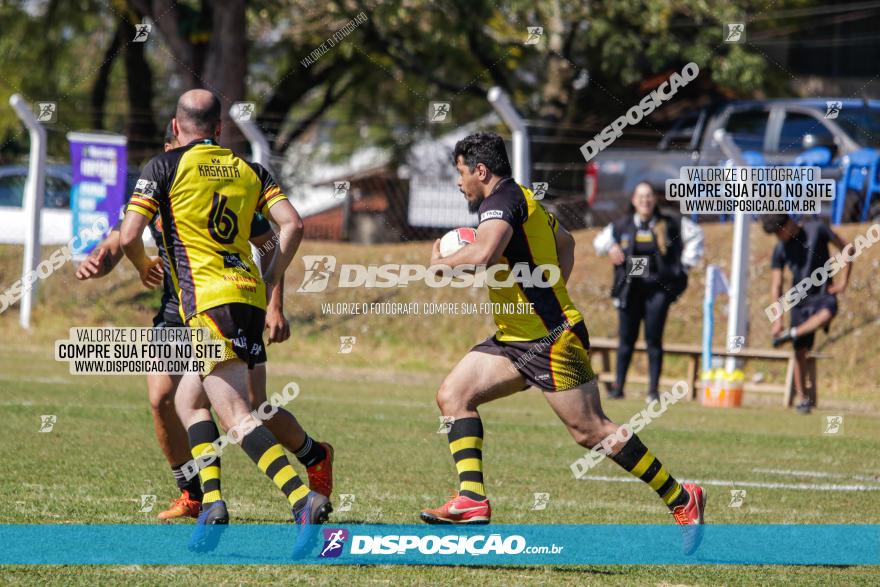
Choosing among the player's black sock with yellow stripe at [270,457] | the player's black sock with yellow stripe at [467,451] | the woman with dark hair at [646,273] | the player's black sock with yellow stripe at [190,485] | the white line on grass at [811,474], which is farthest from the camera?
the woman with dark hair at [646,273]

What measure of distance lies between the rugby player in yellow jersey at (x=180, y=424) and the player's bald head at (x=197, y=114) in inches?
16.9

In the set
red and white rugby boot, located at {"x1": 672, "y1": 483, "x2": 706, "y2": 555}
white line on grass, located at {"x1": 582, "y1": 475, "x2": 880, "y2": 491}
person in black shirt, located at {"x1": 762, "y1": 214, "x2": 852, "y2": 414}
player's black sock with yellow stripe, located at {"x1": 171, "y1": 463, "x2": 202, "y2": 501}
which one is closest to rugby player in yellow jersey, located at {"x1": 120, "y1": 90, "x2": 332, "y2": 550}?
player's black sock with yellow stripe, located at {"x1": 171, "y1": 463, "x2": 202, "y2": 501}

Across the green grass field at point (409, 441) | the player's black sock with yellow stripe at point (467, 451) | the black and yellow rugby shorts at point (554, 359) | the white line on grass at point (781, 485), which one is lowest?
the white line on grass at point (781, 485)

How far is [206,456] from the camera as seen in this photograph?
620cm

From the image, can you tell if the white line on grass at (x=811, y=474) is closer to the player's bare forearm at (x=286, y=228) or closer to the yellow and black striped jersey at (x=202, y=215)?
the player's bare forearm at (x=286, y=228)

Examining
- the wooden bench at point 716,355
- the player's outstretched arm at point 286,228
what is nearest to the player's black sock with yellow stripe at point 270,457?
the player's outstretched arm at point 286,228

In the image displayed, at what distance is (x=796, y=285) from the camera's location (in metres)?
14.0

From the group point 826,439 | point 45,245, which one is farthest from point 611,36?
point 826,439

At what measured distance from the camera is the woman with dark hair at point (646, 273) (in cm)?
1408

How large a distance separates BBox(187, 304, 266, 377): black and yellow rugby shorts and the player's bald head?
83 centimetres

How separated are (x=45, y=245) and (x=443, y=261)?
1467 cm

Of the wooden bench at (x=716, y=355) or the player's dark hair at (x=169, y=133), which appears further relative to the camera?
the wooden bench at (x=716, y=355)

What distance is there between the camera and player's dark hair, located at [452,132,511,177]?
6.44m

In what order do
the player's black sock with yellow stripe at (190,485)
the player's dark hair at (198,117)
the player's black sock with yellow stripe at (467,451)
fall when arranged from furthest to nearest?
the player's black sock with yellow stripe at (190,485)
the player's black sock with yellow stripe at (467,451)
the player's dark hair at (198,117)
